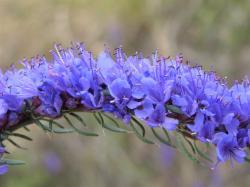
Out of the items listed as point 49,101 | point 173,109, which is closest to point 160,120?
point 173,109

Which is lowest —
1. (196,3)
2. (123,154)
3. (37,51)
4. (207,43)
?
(123,154)

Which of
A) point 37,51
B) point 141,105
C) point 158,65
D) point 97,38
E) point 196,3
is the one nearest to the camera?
point 141,105

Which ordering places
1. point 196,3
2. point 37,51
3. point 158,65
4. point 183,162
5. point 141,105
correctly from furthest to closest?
point 37,51
point 183,162
point 196,3
point 158,65
point 141,105

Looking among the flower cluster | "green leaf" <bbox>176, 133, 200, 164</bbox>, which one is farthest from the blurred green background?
"green leaf" <bbox>176, 133, 200, 164</bbox>

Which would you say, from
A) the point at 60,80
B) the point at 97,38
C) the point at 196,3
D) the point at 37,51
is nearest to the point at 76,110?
the point at 60,80

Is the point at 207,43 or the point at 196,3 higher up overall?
the point at 196,3

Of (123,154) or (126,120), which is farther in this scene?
(123,154)

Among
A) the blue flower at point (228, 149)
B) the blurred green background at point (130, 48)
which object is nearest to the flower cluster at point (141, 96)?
the blue flower at point (228, 149)

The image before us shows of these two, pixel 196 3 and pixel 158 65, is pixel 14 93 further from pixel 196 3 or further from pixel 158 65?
pixel 196 3
